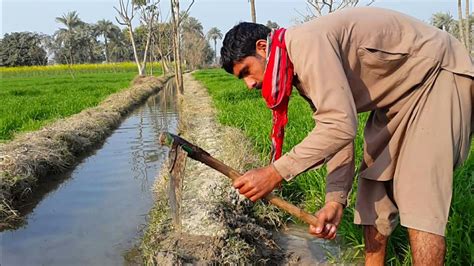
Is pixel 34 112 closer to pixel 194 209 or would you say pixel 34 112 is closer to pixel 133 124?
pixel 133 124

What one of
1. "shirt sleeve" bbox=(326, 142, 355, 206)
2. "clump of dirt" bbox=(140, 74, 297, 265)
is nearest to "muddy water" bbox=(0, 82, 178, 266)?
"clump of dirt" bbox=(140, 74, 297, 265)

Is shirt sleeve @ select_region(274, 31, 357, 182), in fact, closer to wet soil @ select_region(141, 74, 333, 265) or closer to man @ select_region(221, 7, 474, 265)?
man @ select_region(221, 7, 474, 265)

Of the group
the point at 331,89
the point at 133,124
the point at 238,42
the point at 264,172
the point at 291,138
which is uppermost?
the point at 238,42

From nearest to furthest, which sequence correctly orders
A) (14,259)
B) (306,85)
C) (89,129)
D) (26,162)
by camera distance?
(306,85) < (14,259) < (26,162) < (89,129)

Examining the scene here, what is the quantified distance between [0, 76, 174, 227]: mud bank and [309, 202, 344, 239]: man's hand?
3.47 metres

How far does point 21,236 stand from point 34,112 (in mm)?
6121

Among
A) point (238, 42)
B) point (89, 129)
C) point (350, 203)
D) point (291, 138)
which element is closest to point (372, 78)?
point (238, 42)

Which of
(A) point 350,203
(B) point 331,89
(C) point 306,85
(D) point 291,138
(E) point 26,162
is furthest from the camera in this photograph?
(E) point 26,162

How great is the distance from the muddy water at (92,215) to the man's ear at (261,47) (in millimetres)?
2346

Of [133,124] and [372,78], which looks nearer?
[372,78]

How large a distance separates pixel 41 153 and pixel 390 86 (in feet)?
16.6

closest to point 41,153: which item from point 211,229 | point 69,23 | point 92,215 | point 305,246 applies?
point 92,215

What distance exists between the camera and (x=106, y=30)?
6159 centimetres

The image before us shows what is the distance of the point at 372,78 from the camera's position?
1976mm
